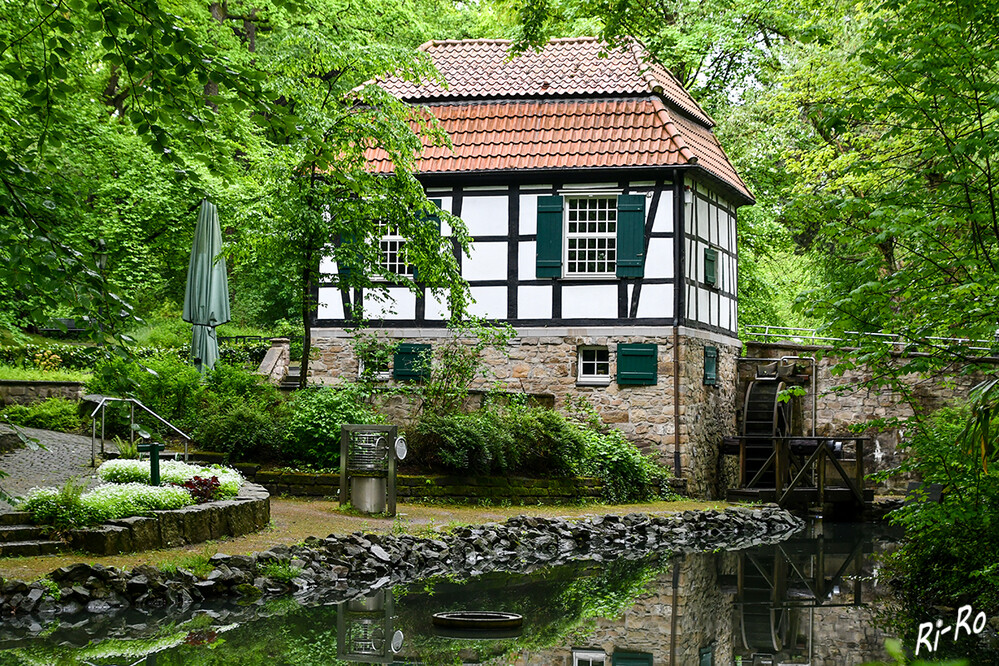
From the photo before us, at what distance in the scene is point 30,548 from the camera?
975cm

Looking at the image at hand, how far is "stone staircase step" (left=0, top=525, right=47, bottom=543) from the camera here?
9.83 metres

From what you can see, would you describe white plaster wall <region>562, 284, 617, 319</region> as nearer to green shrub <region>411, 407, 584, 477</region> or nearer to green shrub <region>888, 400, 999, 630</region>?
green shrub <region>411, 407, 584, 477</region>

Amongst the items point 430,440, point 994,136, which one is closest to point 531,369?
point 430,440

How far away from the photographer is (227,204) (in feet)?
75.9

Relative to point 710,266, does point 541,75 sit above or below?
above

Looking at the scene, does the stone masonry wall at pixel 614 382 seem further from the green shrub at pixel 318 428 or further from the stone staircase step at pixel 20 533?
the stone staircase step at pixel 20 533

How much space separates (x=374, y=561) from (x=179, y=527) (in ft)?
6.26

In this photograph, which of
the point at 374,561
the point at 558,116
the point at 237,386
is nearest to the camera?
the point at 374,561

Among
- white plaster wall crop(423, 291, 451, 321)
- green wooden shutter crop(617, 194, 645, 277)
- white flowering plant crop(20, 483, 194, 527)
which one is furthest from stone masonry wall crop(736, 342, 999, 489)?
white flowering plant crop(20, 483, 194, 527)

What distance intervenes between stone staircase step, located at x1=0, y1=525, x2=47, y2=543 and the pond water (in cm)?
172

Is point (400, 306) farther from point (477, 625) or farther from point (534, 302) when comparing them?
point (477, 625)

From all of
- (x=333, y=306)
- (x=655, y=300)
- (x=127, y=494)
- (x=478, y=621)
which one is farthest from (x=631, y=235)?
(x=478, y=621)

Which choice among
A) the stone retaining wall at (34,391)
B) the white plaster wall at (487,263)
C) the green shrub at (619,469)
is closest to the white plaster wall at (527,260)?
the white plaster wall at (487,263)

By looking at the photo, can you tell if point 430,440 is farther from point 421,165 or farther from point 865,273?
point 865,273
